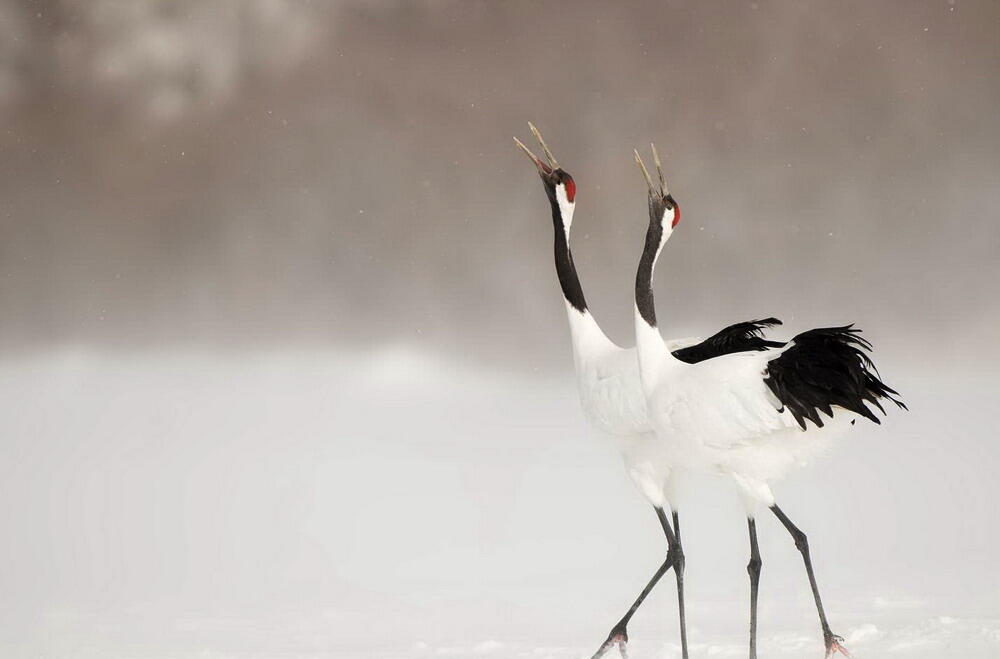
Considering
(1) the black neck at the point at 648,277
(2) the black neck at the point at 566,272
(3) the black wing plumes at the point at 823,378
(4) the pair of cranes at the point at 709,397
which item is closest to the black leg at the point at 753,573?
(4) the pair of cranes at the point at 709,397

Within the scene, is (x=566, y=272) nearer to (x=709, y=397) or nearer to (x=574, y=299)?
(x=574, y=299)

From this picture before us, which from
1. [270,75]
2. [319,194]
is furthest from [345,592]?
[270,75]

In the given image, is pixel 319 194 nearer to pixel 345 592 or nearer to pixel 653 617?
pixel 345 592

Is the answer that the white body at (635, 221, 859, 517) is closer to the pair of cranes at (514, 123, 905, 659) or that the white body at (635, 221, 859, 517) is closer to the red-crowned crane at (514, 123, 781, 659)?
the pair of cranes at (514, 123, 905, 659)

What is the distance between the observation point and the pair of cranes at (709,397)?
3811mm

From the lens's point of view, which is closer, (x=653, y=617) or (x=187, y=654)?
(x=187, y=654)

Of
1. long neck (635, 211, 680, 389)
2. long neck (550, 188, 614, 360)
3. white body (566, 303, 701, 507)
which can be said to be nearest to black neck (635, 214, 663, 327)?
long neck (635, 211, 680, 389)

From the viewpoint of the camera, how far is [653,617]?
568 cm

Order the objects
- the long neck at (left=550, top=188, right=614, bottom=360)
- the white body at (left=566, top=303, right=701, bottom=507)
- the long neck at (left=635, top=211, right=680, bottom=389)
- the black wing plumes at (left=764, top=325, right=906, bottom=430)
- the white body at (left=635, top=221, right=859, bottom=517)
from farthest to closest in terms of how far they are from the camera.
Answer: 1. the long neck at (left=550, top=188, right=614, bottom=360)
2. the white body at (left=566, top=303, right=701, bottom=507)
3. the long neck at (left=635, top=211, right=680, bottom=389)
4. the white body at (left=635, top=221, right=859, bottom=517)
5. the black wing plumes at (left=764, top=325, right=906, bottom=430)

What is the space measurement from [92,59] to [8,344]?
2248 mm

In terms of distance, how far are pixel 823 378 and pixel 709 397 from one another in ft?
1.16

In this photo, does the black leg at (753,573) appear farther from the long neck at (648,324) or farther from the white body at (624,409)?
the long neck at (648,324)

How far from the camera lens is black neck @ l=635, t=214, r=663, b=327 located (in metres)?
4.08

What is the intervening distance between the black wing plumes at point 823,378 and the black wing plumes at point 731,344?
59 centimetres
